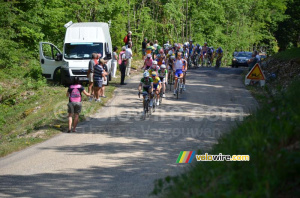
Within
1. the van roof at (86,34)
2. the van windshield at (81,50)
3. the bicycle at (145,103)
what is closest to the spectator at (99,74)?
the bicycle at (145,103)

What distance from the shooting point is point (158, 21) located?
45.4 metres

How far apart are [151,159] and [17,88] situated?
1564 cm

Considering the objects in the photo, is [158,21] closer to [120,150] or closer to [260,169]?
[120,150]

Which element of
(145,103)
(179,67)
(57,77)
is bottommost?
(145,103)

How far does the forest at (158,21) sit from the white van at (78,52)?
378 cm

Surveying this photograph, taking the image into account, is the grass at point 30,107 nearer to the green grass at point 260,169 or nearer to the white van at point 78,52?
the white van at point 78,52

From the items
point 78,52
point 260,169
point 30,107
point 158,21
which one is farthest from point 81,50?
point 158,21

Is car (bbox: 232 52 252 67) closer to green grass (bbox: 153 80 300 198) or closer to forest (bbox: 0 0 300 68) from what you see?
forest (bbox: 0 0 300 68)

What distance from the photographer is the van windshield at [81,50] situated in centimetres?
2200

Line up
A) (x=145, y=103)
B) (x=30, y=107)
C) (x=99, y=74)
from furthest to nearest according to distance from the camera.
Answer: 1. (x=30, y=107)
2. (x=99, y=74)
3. (x=145, y=103)

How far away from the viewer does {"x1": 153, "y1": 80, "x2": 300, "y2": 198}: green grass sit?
16.7 feet

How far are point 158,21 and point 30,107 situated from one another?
1109 inches

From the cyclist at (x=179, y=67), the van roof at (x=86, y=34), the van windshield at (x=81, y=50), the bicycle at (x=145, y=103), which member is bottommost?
the bicycle at (x=145, y=103)

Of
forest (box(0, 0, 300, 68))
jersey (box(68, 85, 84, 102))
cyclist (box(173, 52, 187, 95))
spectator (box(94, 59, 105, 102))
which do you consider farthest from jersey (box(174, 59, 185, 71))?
forest (box(0, 0, 300, 68))
